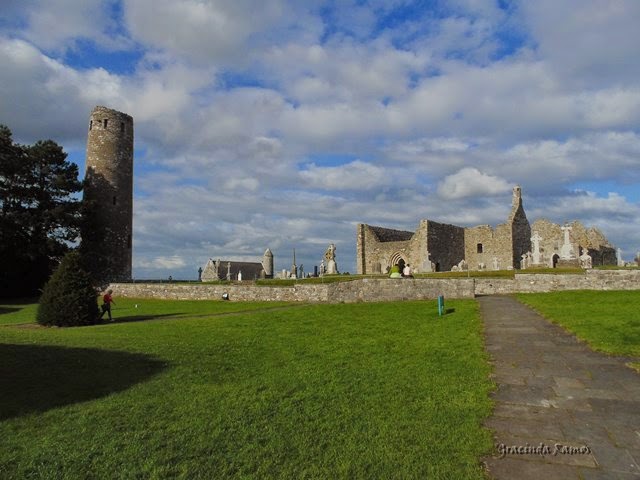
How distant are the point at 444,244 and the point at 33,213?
3536 centimetres

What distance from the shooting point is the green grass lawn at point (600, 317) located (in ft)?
29.1

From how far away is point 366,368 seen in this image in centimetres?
753

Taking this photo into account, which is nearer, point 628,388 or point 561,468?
point 561,468

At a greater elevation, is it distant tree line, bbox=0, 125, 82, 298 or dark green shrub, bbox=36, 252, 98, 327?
distant tree line, bbox=0, 125, 82, 298

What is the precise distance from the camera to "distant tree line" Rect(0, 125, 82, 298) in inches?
1303

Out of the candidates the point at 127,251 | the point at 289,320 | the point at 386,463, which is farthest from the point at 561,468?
the point at 127,251

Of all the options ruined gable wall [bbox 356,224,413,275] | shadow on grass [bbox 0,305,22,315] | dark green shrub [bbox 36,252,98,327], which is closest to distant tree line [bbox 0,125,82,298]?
shadow on grass [bbox 0,305,22,315]

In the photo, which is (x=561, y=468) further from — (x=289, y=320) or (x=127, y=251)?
(x=127, y=251)

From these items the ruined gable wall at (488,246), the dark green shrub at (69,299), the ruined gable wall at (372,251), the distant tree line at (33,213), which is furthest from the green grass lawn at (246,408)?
the ruined gable wall at (488,246)

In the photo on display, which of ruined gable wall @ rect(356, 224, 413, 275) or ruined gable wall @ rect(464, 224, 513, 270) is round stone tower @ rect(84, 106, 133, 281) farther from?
ruined gable wall @ rect(464, 224, 513, 270)

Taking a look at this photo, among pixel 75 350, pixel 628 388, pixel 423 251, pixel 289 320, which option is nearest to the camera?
pixel 628 388

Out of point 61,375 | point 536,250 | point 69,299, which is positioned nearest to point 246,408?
point 61,375

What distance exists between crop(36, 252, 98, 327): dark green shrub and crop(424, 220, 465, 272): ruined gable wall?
31948 millimetres

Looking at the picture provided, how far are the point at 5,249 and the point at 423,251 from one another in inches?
1308
